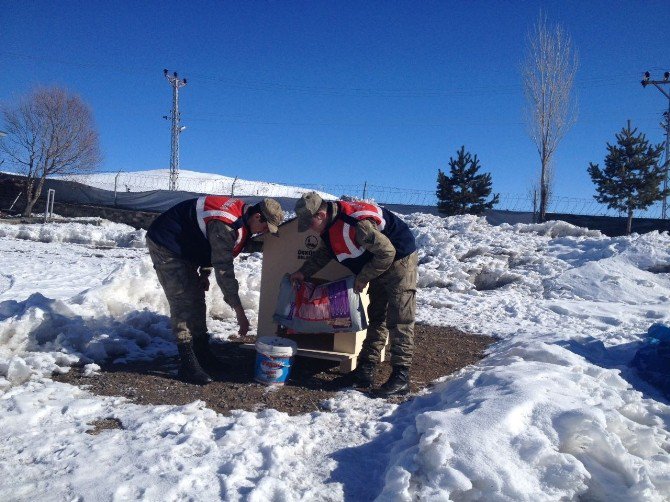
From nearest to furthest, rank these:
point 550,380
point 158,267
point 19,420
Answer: point 19,420
point 550,380
point 158,267

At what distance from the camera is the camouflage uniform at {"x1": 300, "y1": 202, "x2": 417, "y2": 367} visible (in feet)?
12.5

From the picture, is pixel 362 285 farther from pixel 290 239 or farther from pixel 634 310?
pixel 634 310

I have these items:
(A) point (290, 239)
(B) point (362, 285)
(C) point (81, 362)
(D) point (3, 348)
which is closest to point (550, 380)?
(B) point (362, 285)

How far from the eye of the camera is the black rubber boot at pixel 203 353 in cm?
440

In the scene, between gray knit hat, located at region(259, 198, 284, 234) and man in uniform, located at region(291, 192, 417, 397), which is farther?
gray knit hat, located at region(259, 198, 284, 234)

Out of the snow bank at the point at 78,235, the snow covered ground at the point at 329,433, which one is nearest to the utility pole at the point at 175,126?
the snow bank at the point at 78,235

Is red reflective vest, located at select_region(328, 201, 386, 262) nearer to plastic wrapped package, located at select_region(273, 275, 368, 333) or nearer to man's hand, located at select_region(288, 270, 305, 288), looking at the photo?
plastic wrapped package, located at select_region(273, 275, 368, 333)

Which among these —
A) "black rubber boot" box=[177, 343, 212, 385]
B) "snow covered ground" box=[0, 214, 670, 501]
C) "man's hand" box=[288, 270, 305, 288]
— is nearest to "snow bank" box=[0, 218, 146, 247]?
"snow covered ground" box=[0, 214, 670, 501]

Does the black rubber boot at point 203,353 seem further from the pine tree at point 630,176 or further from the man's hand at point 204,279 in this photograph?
the pine tree at point 630,176

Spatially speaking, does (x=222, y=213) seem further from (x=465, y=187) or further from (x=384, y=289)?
(x=465, y=187)

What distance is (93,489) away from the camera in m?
2.38

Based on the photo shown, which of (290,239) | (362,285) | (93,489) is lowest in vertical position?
(93,489)

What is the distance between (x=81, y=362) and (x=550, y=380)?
355cm

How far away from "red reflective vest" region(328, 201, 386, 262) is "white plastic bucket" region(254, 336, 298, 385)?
2.82 ft
